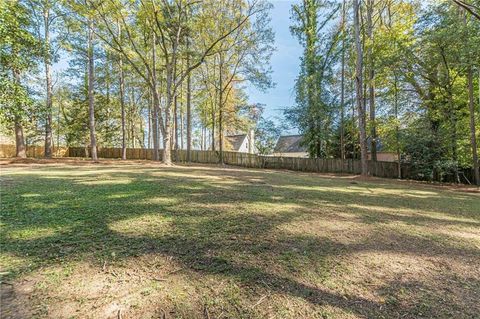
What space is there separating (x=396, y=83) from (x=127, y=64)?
19249 millimetres

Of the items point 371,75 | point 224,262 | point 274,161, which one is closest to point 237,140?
point 274,161

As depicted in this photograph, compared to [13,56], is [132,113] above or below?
above

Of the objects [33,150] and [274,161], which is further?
[33,150]

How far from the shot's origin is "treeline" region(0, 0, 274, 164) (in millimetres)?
12047

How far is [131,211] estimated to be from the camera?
11.2 ft

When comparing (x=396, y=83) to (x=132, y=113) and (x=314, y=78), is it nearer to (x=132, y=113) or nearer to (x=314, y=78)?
(x=314, y=78)

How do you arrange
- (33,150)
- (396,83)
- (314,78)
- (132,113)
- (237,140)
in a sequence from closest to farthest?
(396,83) < (314,78) < (33,150) < (132,113) < (237,140)

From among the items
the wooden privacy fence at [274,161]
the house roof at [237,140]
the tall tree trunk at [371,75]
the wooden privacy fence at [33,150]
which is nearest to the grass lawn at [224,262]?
the tall tree trunk at [371,75]

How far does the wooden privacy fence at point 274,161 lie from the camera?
15.8 metres

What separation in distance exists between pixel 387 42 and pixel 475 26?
4101mm

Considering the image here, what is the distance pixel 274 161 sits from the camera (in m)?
21.2

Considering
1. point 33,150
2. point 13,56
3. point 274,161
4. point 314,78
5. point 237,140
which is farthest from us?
point 237,140

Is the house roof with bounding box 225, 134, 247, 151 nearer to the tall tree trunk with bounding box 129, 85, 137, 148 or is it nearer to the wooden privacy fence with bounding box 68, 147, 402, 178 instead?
the wooden privacy fence with bounding box 68, 147, 402, 178

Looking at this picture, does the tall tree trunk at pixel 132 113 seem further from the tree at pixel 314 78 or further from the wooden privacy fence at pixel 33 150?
the tree at pixel 314 78
